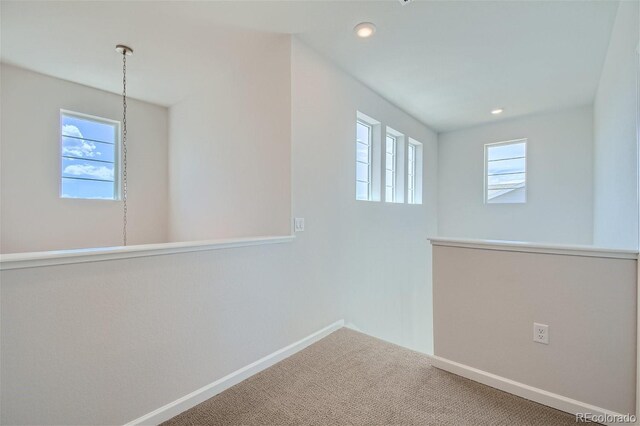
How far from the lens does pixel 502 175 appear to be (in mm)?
5129

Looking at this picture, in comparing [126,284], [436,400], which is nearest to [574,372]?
[436,400]

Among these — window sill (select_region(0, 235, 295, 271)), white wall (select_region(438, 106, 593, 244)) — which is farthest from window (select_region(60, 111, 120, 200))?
white wall (select_region(438, 106, 593, 244))

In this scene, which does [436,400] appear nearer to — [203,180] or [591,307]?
[591,307]

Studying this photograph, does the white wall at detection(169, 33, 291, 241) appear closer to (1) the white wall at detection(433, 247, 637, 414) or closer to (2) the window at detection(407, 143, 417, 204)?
(1) the white wall at detection(433, 247, 637, 414)

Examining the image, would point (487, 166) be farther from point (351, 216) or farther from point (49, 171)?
point (49, 171)

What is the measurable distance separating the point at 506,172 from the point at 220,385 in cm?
532

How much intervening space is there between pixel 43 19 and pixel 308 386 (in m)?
3.43

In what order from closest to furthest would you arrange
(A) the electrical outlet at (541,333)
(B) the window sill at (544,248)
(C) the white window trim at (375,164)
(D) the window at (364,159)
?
(B) the window sill at (544,248) < (A) the electrical outlet at (541,333) < (D) the window at (364,159) < (C) the white window trim at (375,164)

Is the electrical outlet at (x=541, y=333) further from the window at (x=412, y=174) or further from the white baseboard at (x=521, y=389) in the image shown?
the window at (x=412, y=174)

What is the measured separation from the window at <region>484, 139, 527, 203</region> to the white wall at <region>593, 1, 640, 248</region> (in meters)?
1.63

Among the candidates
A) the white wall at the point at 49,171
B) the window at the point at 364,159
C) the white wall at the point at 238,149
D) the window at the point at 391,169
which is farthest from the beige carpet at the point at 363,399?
the white wall at the point at 49,171

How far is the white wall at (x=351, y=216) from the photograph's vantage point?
9.05ft

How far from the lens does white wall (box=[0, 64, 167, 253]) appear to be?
9.77ft

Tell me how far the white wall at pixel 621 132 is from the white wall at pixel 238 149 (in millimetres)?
2387
